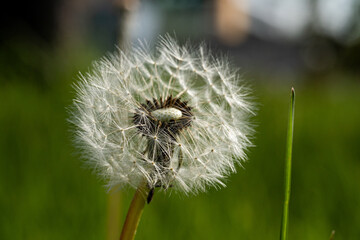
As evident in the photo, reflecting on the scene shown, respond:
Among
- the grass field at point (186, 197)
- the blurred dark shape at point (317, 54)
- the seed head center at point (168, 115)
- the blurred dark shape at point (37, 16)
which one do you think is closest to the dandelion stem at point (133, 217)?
the seed head center at point (168, 115)

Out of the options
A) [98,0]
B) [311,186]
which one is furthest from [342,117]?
[98,0]

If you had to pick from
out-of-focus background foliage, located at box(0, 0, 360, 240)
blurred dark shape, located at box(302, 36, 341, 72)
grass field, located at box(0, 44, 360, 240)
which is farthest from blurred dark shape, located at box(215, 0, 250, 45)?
grass field, located at box(0, 44, 360, 240)

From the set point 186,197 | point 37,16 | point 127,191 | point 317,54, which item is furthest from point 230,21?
point 127,191

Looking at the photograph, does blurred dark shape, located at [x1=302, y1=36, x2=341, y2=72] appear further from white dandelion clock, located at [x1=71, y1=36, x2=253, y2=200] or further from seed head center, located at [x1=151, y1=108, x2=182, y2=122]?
seed head center, located at [x1=151, y1=108, x2=182, y2=122]

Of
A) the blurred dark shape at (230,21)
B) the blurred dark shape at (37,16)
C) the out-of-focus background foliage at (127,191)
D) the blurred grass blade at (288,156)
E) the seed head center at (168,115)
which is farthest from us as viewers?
the blurred dark shape at (230,21)

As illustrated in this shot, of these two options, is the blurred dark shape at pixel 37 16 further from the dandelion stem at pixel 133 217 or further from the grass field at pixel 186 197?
the dandelion stem at pixel 133 217
